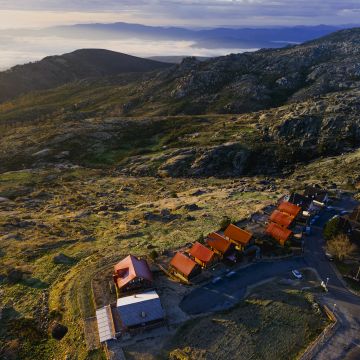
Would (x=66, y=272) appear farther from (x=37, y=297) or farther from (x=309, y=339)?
(x=309, y=339)

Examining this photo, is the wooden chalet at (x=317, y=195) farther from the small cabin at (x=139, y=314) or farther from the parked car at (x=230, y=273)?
the small cabin at (x=139, y=314)

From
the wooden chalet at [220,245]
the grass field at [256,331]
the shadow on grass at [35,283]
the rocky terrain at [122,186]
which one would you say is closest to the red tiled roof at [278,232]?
the wooden chalet at [220,245]

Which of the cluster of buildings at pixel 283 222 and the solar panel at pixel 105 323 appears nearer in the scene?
the solar panel at pixel 105 323

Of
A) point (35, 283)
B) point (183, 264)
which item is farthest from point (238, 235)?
point (35, 283)

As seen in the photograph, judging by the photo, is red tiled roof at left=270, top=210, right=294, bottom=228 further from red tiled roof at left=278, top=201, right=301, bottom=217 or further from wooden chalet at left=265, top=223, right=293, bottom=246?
wooden chalet at left=265, top=223, right=293, bottom=246

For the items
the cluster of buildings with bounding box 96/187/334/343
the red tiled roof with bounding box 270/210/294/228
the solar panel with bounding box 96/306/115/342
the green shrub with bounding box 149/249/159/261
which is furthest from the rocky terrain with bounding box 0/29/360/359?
the red tiled roof with bounding box 270/210/294/228

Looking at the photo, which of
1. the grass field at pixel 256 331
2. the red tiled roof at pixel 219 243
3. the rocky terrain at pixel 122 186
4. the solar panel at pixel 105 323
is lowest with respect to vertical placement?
the rocky terrain at pixel 122 186
